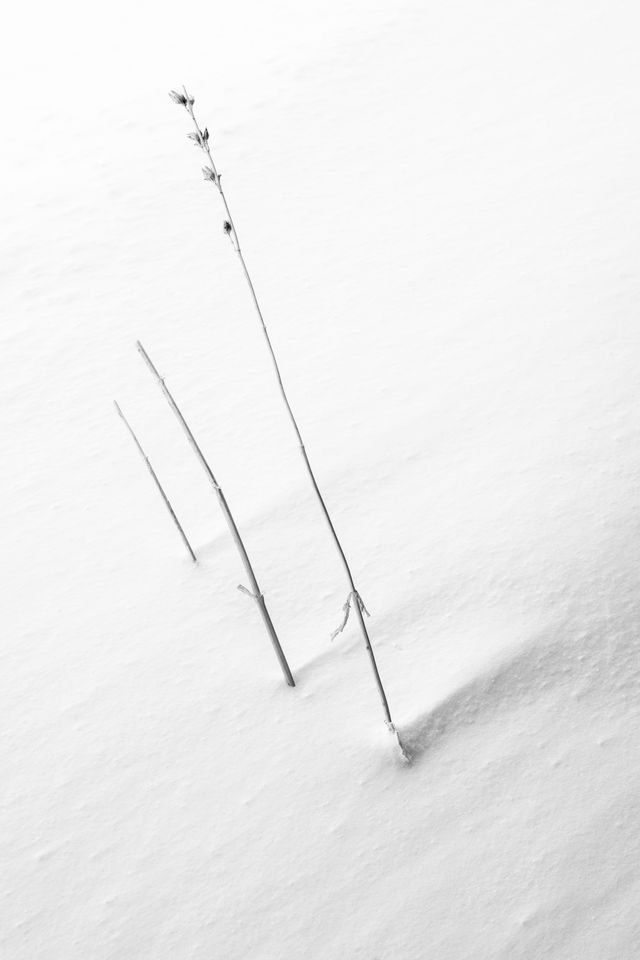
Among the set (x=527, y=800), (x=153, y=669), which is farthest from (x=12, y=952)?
(x=527, y=800)

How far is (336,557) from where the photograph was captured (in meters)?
1.13

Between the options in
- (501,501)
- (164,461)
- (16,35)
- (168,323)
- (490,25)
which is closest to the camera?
(501,501)

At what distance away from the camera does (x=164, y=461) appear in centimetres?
143

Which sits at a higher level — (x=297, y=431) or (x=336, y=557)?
(x=297, y=431)

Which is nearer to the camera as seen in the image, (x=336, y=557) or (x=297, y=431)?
(x=297, y=431)

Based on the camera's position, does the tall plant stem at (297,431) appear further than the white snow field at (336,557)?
No

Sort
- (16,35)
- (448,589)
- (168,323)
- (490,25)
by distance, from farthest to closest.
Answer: (16,35), (490,25), (168,323), (448,589)

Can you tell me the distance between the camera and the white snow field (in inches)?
31.1

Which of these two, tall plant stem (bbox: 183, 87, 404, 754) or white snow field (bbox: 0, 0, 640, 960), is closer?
tall plant stem (bbox: 183, 87, 404, 754)

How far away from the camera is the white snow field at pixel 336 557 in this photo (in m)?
0.79

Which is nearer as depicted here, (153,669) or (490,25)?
(153,669)

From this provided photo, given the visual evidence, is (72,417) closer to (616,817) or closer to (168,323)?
(168,323)

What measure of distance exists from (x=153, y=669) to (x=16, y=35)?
4.38 metres

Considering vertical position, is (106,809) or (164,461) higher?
(164,461)
